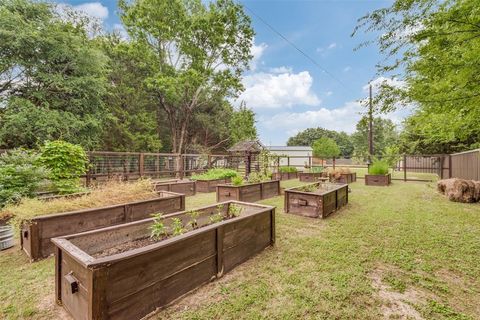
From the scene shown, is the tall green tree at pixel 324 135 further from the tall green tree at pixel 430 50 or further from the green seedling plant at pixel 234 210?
the green seedling plant at pixel 234 210

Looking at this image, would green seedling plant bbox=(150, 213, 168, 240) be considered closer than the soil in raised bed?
No

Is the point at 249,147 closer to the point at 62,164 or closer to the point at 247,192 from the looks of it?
the point at 247,192

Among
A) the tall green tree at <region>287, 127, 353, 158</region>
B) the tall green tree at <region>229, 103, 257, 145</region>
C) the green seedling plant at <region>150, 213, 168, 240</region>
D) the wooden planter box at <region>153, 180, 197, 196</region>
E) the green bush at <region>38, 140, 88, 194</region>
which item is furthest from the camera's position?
the tall green tree at <region>287, 127, 353, 158</region>

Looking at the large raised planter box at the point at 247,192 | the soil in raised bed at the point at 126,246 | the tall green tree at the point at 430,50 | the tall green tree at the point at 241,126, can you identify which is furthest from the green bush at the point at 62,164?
the tall green tree at the point at 241,126

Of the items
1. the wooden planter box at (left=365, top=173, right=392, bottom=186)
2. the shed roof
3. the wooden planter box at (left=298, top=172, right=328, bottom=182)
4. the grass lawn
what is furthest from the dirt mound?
the shed roof

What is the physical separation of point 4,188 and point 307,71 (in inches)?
469

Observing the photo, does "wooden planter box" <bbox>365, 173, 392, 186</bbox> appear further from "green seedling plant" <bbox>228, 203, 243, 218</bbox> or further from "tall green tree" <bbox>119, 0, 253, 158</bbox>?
"tall green tree" <bbox>119, 0, 253, 158</bbox>

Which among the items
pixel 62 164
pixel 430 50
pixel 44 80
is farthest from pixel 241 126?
pixel 430 50

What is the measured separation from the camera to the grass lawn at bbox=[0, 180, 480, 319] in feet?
5.54

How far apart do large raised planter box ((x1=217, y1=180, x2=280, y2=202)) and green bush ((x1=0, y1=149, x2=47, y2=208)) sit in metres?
3.56

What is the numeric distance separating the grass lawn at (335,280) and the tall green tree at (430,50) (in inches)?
71.8

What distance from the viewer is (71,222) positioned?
9.27ft

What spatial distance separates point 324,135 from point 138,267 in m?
54.1

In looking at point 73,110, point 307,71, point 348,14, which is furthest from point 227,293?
point 73,110
